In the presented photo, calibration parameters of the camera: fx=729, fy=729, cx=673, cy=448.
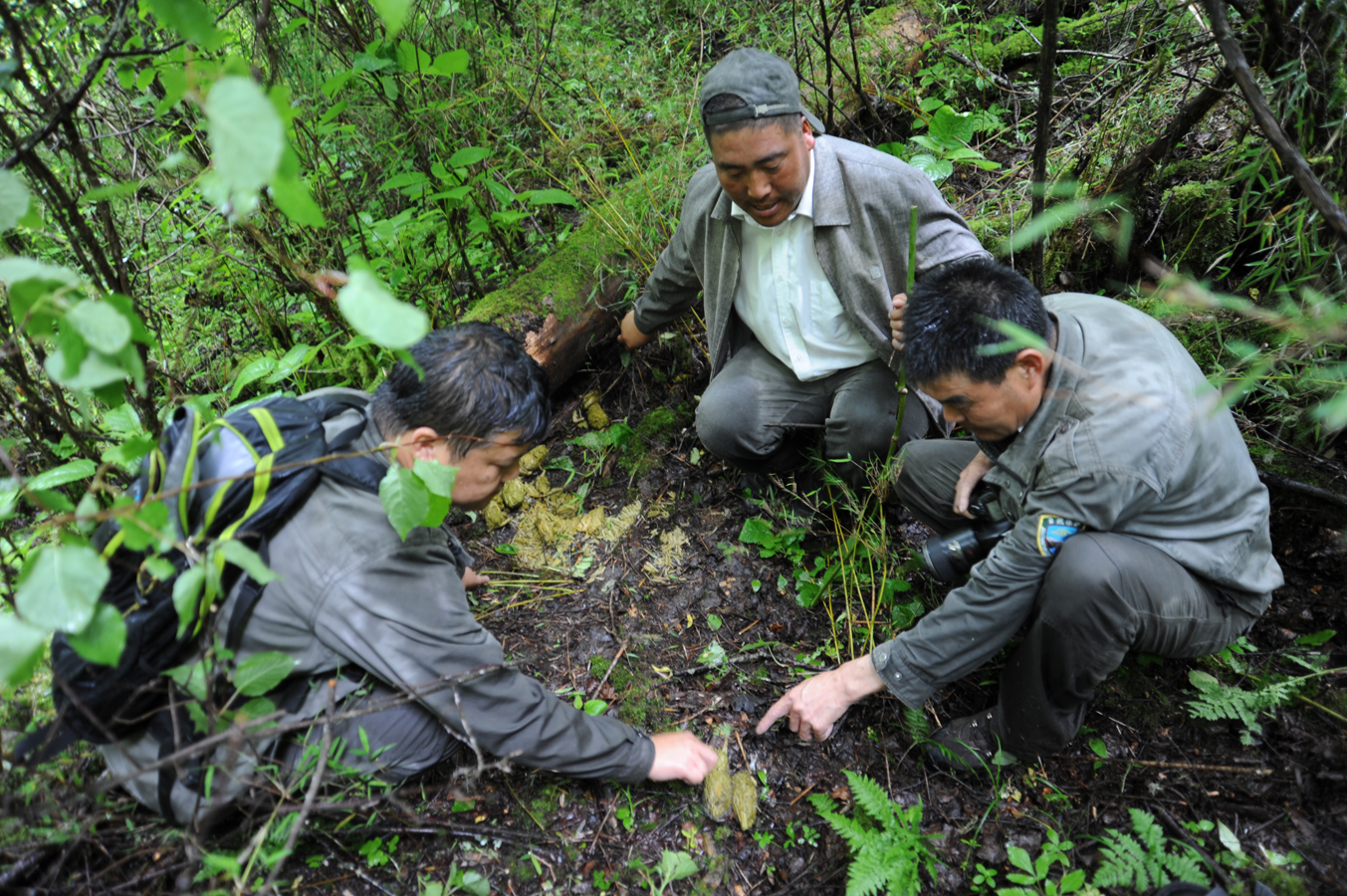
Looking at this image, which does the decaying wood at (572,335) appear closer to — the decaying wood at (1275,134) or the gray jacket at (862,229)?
the gray jacket at (862,229)

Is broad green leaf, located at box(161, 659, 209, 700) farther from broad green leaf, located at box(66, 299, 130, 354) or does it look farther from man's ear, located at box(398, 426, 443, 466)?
broad green leaf, located at box(66, 299, 130, 354)

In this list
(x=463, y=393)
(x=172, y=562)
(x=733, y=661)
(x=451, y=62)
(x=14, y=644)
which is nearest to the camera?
(x=14, y=644)

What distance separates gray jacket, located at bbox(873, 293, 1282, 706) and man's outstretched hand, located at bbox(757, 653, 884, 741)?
2.8 inches

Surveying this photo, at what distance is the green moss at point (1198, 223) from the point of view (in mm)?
2928

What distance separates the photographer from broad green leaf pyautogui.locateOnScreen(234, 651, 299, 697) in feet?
5.11

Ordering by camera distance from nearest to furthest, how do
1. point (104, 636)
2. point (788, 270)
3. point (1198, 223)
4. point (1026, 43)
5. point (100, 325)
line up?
point (100, 325) < point (104, 636) < point (788, 270) < point (1198, 223) < point (1026, 43)

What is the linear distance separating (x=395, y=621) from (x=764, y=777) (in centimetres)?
130

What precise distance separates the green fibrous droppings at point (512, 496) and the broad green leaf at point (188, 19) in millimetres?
2179

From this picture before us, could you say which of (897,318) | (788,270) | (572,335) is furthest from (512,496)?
(897,318)

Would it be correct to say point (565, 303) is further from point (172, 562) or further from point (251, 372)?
point (172, 562)

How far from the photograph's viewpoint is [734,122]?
7.79 feet

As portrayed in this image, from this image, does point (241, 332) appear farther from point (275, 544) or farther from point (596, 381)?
point (275, 544)

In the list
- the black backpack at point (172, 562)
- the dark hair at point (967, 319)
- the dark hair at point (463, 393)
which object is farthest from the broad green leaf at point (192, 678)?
the dark hair at point (967, 319)

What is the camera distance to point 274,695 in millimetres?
1860
